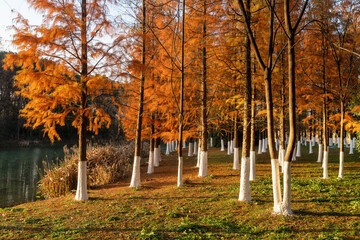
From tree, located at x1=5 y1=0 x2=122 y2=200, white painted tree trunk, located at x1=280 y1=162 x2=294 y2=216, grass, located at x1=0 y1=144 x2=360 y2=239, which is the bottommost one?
grass, located at x1=0 y1=144 x2=360 y2=239

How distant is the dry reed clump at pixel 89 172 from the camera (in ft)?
35.2

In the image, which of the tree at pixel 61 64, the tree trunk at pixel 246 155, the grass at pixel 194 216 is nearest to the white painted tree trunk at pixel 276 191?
the grass at pixel 194 216

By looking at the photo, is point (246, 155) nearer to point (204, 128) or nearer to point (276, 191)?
point (276, 191)

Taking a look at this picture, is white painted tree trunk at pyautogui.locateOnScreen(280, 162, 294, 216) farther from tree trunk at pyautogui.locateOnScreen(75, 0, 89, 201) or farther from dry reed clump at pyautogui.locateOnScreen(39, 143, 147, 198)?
dry reed clump at pyautogui.locateOnScreen(39, 143, 147, 198)

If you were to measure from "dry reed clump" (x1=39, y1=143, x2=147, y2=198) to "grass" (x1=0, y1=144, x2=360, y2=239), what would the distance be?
101 inches

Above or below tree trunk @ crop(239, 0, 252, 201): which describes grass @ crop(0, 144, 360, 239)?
below

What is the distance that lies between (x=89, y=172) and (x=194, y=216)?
30.1 feet

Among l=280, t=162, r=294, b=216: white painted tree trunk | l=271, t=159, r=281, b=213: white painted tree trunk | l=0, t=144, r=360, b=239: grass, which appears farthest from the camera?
l=271, t=159, r=281, b=213: white painted tree trunk

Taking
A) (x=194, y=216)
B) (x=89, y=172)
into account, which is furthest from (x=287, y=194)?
(x=89, y=172)

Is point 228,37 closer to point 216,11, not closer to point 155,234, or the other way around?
point 216,11

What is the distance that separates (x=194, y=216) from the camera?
620 cm

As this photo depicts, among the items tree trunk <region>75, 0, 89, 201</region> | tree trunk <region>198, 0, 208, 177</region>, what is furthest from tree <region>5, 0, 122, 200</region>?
tree trunk <region>198, 0, 208, 177</region>

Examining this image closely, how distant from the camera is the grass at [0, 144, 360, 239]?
5.11 metres

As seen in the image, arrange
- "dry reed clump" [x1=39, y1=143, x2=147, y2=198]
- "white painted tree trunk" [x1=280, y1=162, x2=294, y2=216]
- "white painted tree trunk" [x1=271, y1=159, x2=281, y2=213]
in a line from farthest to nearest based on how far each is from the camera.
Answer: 1. "dry reed clump" [x1=39, y1=143, x2=147, y2=198]
2. "white painted tree trunk" [x1=271, y1=159, x2=281, y2=213]
3. "white painted tree trunk" [x1=280, y1=162, x2=294, y2=216]
